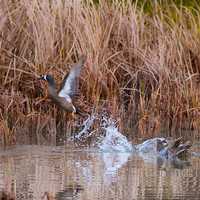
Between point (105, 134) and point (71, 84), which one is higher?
point (71, 84)

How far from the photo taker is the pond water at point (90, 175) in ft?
22.4

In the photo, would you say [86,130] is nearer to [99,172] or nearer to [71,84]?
[71,84]

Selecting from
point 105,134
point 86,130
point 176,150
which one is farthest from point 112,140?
point 176,150

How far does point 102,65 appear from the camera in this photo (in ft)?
36.9

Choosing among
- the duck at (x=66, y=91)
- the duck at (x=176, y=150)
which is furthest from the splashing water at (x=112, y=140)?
the duck at (x=66, y=91)

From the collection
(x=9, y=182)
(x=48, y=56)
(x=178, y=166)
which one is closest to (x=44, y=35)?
(x=48, y=56)

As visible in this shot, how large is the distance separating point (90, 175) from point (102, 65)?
3.64 meters

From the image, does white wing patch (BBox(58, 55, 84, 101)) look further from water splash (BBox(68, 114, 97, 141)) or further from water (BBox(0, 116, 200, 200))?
water splash (BBox(68, 114, 97, 141))

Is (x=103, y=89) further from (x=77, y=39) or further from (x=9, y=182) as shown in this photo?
(x=9, y=182)

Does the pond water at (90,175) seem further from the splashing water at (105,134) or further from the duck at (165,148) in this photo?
the splashing water at (105,134)

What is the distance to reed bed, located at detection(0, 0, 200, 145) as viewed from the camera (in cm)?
1088

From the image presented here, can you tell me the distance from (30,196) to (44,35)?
15.7 feet

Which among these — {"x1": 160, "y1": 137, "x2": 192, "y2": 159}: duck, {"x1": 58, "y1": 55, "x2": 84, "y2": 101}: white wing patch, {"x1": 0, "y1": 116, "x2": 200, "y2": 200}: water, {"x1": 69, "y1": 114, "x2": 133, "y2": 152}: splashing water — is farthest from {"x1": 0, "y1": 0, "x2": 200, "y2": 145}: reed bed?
{"x1": 160, "y1": 137, "x2": 192, "y2": 159}: duck

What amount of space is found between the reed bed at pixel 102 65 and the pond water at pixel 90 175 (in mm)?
1153
